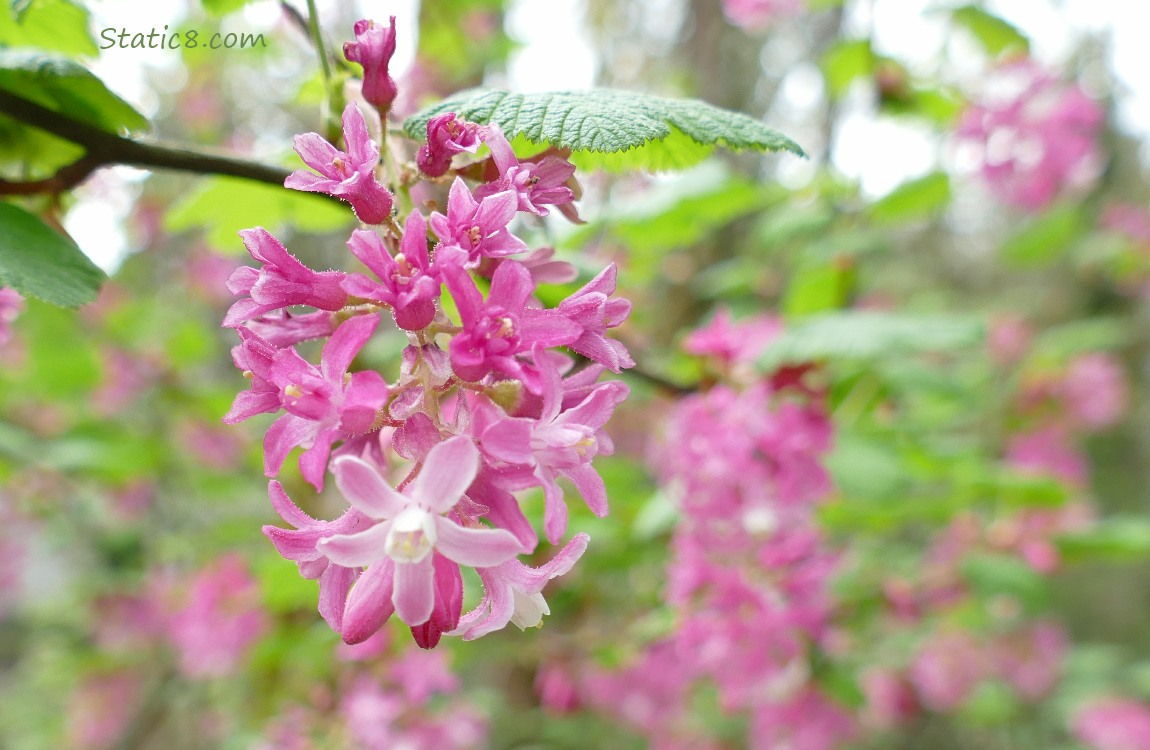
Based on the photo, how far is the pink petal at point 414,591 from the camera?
1.60 ft

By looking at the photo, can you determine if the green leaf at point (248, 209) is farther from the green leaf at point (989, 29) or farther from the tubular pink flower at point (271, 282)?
the green leaf at point (989, 29)

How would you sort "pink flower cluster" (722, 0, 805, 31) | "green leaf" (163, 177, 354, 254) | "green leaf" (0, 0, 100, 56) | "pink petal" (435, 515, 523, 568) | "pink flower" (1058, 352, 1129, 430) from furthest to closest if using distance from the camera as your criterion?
"pink flower" (1058, 352, 1129, 430) → "pink flower cluster" (722, 0, 805, 31) → "green leaf" (163, 177, 354, 254) → "green leaf" (0, 0, 100, 56) → "pink petal" (435, 515, 523, 568)

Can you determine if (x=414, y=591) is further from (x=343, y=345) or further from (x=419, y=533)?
(x=343, y=345)

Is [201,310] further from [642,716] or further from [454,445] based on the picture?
[454,445]

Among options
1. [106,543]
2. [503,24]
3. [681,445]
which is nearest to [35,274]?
[681,445]

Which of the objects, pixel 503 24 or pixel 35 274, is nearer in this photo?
pixel 35 274

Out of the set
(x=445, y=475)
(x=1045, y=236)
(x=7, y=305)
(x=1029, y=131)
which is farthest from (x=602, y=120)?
(x=1045, y=236)

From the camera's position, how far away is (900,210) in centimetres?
216

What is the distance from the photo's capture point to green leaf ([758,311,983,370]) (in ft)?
4.79

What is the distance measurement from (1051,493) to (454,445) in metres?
2.21

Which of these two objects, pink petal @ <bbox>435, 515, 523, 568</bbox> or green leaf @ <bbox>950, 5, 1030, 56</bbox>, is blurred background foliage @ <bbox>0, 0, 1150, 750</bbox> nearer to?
green leaf @ <bbox>950, 5, 1030, 56</bbox>

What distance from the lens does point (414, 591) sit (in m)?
0.49

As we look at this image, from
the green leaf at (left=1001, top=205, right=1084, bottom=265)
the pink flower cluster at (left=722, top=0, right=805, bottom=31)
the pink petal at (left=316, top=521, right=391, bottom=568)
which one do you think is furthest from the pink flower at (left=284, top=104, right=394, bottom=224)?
the green leaf at (left=1001, top=205, right=1084, bottom=265)

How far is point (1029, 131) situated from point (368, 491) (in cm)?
325
